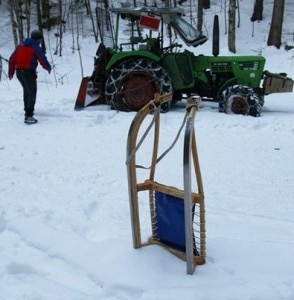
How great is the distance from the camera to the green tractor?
28.0ft

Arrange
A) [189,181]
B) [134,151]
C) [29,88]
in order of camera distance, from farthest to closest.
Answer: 1. [29,88]
2. [134,151]
3. [189,181]

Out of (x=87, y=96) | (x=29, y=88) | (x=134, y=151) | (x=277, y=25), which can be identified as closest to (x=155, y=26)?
(x=87, y=96)

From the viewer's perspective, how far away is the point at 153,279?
3.19m

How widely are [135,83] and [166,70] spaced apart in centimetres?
59

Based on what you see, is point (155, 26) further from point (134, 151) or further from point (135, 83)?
point (134, 151)

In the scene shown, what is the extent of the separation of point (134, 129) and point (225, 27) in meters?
19.4

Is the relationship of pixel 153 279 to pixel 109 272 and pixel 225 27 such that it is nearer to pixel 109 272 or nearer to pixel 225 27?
pixel 109 272

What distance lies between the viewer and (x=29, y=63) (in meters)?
8.03

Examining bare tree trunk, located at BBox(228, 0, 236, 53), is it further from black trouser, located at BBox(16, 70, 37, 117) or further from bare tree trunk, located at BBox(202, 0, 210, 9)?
black trouser, located at BBox(16, 70, 37, 117)

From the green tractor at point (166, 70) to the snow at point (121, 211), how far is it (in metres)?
0.53

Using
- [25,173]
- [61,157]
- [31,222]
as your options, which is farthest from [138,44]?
[31,222]

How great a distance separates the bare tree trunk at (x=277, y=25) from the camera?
722 inches

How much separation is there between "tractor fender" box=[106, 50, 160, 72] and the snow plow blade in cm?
47

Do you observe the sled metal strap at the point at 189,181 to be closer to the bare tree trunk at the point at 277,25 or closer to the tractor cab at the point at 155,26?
the tractor cab at the point at 155,26
